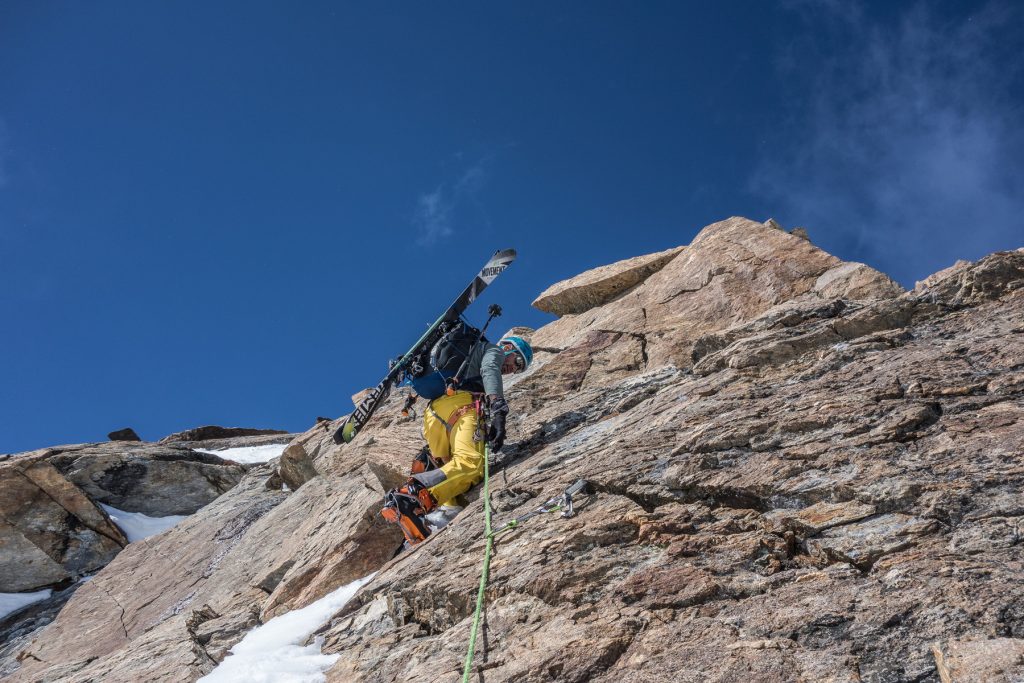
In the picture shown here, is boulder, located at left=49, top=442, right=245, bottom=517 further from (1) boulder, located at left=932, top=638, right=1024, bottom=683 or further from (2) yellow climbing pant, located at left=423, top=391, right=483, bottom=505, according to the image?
(1) boulder, located at left=932, top=638, right=1024, bottom=683

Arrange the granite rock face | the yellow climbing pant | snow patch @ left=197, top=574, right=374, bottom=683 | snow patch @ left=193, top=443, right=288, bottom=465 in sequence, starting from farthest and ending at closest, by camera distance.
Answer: snow patch @ left=193, top=443, right=288, bottom=465 → the yellow climbing pant → snow patch @ left=197, top=574, right=374, bottom=683 → the granite rock face

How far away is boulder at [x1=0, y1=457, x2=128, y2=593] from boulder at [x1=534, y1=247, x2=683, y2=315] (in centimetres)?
1376

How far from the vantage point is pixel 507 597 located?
6.18 metres

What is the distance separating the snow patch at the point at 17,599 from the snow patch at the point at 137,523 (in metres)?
2.30

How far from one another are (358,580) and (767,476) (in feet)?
19.7

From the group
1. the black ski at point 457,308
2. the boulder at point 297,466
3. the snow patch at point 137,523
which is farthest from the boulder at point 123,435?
the black ski at point 457,308

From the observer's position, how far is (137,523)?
2080 cm

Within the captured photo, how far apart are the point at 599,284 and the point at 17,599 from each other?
16.7 metres

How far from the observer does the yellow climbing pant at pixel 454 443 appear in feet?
31.2

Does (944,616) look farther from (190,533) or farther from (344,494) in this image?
(190,533)

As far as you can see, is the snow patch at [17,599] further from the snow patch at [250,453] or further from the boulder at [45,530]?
the snow patch at [250,453]

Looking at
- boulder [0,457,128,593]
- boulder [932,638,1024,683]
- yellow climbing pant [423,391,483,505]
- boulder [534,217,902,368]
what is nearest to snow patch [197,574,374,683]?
yellow climbing pant [423,391,483,505]

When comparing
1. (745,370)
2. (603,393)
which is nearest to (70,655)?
(603,393)

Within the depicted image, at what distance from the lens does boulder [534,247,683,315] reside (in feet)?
49.2
